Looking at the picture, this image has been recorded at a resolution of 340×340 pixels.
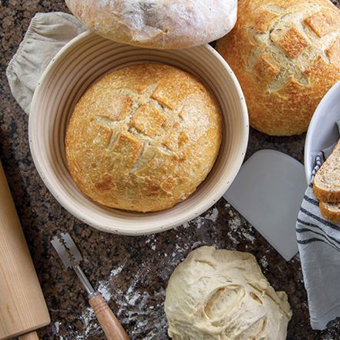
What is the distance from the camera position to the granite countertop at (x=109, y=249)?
Result: 108 centimetres

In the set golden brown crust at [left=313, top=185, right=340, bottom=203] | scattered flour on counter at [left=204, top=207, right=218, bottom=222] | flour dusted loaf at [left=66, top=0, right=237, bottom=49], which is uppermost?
flour dusted loaf at [left=66, top=0, right=237, bottom=49]

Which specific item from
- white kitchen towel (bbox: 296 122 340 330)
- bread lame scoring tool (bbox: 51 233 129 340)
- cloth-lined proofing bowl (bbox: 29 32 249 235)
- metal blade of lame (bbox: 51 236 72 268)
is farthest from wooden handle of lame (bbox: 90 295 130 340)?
white kitchen towel (bbox: 296 122 340 330)

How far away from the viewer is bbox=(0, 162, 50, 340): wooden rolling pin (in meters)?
0.99

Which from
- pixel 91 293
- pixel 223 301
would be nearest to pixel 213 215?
pixel 223 301

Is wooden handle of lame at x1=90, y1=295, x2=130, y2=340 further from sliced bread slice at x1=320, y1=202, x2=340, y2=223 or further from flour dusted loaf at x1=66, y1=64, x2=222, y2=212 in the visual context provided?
sliced bread slice at x1=320, y1=202, x2=340, y2=223

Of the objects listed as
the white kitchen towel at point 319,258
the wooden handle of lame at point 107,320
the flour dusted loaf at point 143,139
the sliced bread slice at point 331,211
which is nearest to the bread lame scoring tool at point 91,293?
the wooden handle of lame at point 107,320

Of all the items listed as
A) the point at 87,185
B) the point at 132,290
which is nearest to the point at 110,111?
the point at 87,185

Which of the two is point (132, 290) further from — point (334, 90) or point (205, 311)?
point (334, 90)

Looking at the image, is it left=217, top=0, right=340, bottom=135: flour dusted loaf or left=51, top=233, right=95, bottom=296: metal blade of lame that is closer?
left=217, top=0, right=340, bottom=135: flour dusted loaf

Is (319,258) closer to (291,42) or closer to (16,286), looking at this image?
(291,42)

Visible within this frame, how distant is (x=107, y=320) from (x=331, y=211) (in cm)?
52

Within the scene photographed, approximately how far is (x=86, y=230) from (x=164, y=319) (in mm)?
262

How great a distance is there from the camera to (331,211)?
2.50ft

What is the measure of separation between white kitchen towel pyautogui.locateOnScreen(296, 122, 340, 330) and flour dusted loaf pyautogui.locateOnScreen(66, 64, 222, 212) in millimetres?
186
